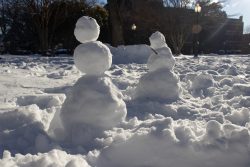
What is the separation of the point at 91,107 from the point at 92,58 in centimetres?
56

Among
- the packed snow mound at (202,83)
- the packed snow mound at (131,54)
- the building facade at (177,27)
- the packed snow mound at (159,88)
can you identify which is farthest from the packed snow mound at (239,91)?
the building facade at (177,27)

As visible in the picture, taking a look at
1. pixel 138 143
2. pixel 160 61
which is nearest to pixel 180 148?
pixel 138 143

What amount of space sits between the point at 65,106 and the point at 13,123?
23.9 inches

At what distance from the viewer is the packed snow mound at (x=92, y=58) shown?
3.96m

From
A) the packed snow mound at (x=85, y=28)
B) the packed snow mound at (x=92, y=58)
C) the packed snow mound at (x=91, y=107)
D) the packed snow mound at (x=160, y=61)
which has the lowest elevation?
the packed snow mound at (x=91, y=107)

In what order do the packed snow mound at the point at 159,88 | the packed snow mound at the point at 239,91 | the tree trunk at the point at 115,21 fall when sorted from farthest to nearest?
the tree trunk at the point at 115,21 → the packed snow mound at the point at 239,91 → the packed snow mound at the point at 159,88

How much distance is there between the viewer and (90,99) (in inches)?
149

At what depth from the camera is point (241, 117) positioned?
4.46 metres

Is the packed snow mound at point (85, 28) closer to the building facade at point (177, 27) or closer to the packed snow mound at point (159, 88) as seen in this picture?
the packed snow mound at point (159, 88)

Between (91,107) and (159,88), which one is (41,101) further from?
(159,88)

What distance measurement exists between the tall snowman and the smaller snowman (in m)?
2.07

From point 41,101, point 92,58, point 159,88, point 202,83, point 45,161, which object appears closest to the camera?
point 45,161

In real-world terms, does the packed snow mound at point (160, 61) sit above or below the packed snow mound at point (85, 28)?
below

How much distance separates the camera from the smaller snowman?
604 centimetres
